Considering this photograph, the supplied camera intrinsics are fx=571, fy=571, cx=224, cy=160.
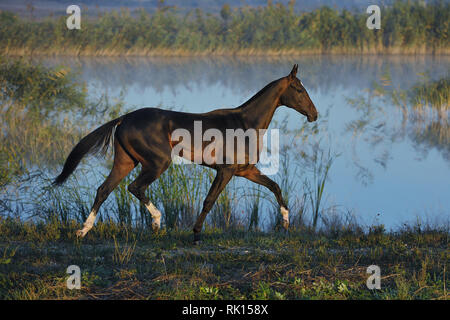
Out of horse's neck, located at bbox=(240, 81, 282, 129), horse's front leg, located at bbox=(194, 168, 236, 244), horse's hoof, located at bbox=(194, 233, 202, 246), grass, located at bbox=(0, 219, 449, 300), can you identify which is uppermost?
horse's neck, located at bbox=(240, 81, 282, 129)

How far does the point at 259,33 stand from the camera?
2397cm

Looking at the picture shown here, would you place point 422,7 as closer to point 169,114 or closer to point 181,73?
point 181,73

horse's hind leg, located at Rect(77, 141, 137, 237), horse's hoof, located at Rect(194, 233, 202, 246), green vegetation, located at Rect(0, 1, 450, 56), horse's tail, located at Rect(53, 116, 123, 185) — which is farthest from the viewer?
green vegetation, located at Rect(0, 1, 450, 56)

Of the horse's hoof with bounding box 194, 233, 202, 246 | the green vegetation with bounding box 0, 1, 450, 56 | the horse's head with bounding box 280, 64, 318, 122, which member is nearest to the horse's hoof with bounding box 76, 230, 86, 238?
the horse's hoof with bounding box 194, 233, 202, 246

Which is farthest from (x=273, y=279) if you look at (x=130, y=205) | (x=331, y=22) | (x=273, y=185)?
(x=331, y=22)

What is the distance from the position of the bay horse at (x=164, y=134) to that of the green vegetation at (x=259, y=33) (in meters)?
15.8

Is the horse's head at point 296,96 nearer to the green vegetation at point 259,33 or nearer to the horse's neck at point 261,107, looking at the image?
the horse's neck at point 261,107

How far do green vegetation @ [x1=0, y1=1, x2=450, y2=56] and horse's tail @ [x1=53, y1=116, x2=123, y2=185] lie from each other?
1540 centimetres

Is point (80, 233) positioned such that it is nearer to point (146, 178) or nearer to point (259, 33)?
point (146, 178)

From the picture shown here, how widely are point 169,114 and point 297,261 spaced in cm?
220

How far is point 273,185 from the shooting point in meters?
6.91

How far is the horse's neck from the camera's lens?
21.5 feet

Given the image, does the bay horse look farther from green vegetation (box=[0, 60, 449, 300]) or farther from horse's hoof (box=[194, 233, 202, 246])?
green vegetation (box=[0, 60, 449, 300])

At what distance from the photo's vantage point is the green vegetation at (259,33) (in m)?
22.4
